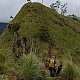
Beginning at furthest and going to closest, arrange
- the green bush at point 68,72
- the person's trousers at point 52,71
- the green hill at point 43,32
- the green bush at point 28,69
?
the green hill at point 43,32 < the person's trousers at point 52,71 < the green bush at point 68,72 < the green bush at point 28,69

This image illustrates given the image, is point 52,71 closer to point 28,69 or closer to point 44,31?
point 28,69

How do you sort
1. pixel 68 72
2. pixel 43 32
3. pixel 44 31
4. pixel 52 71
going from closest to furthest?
pixel 68 72, pixel 52 71, pixel 43 32, pixel 44 31

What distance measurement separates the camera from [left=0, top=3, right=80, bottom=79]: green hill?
31.6 meters

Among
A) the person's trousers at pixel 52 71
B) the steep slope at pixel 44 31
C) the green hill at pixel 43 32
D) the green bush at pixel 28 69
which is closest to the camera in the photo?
the green bush at pixel 28 69

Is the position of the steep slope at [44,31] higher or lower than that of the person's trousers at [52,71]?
higher

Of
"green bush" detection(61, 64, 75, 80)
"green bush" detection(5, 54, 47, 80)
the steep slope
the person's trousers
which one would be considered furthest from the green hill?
"green bush" detection(5, 54, 47, 80)

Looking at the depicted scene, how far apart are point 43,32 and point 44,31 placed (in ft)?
0.69

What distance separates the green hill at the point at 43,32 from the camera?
31641 mm

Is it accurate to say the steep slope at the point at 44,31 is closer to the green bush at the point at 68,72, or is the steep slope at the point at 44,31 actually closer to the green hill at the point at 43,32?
the green hill at the point at 43,32

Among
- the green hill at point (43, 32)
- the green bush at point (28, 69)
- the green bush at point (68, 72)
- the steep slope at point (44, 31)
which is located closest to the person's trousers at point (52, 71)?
the green bush at point (68, 72)

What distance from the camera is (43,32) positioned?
33.8m

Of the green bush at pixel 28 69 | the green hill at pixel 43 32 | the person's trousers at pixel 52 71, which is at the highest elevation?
the green hill at pixel 43 32

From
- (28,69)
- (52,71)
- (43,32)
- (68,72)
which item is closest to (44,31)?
(43,32)

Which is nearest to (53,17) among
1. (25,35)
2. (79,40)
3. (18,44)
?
(79,40)
